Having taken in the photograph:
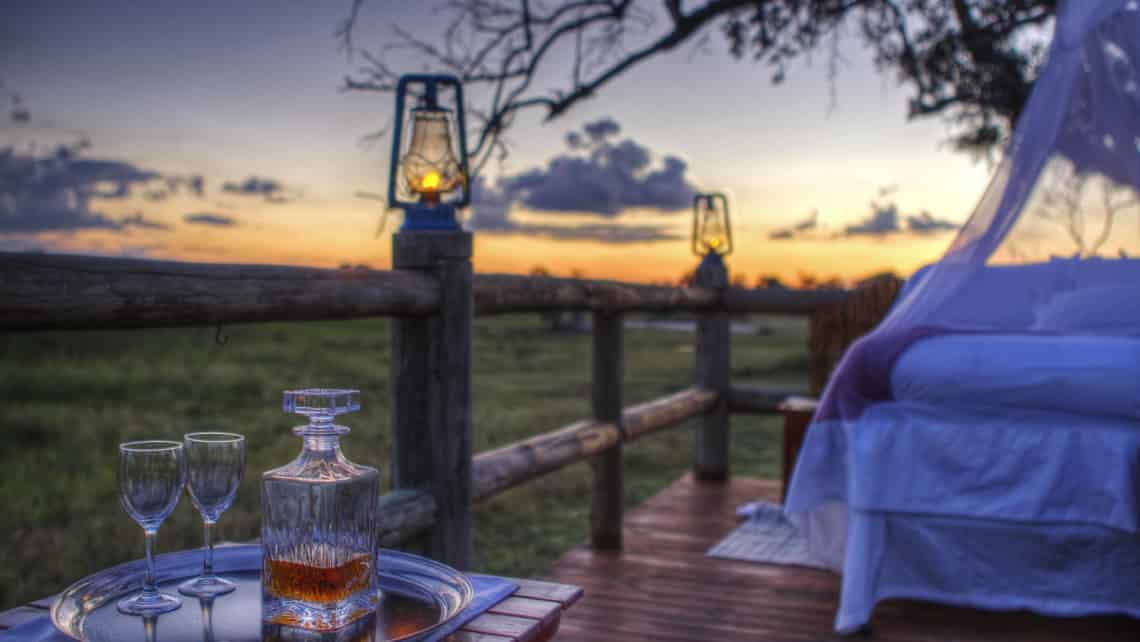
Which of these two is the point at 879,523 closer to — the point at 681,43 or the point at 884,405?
the point at 884,405

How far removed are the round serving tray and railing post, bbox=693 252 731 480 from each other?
3.42 metres

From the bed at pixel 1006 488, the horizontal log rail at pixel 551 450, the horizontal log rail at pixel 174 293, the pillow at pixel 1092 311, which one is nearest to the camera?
the horizontal log rail at pixel 174 293

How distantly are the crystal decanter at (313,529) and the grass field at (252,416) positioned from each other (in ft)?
8.60

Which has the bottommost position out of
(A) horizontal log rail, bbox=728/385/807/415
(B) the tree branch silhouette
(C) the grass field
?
(C) the grass field

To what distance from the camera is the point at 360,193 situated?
284 centimetres

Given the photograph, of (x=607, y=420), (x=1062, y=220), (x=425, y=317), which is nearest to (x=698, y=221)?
(x=607, y=420)

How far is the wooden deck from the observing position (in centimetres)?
250

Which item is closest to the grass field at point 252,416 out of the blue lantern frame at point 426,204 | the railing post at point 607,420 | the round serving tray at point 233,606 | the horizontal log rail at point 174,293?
the railing post at point 607,420

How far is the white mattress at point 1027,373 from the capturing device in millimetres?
Answer: 2508

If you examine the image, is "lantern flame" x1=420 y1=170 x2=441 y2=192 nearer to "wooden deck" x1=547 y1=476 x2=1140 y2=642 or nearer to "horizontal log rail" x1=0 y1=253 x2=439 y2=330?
"horizontal log rail" x1=0 y1=253 x2=439 y2=330

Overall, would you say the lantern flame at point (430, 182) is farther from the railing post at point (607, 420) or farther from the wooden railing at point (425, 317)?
the railing post at point (607, 420)

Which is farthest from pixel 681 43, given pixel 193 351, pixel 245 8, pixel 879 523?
pixel 193 351

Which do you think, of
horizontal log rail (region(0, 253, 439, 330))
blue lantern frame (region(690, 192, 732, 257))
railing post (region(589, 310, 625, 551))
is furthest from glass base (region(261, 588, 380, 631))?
blue lantern frame (region(690, 192, 732, 257))

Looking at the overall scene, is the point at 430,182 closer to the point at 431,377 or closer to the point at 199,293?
the point at 431,377
